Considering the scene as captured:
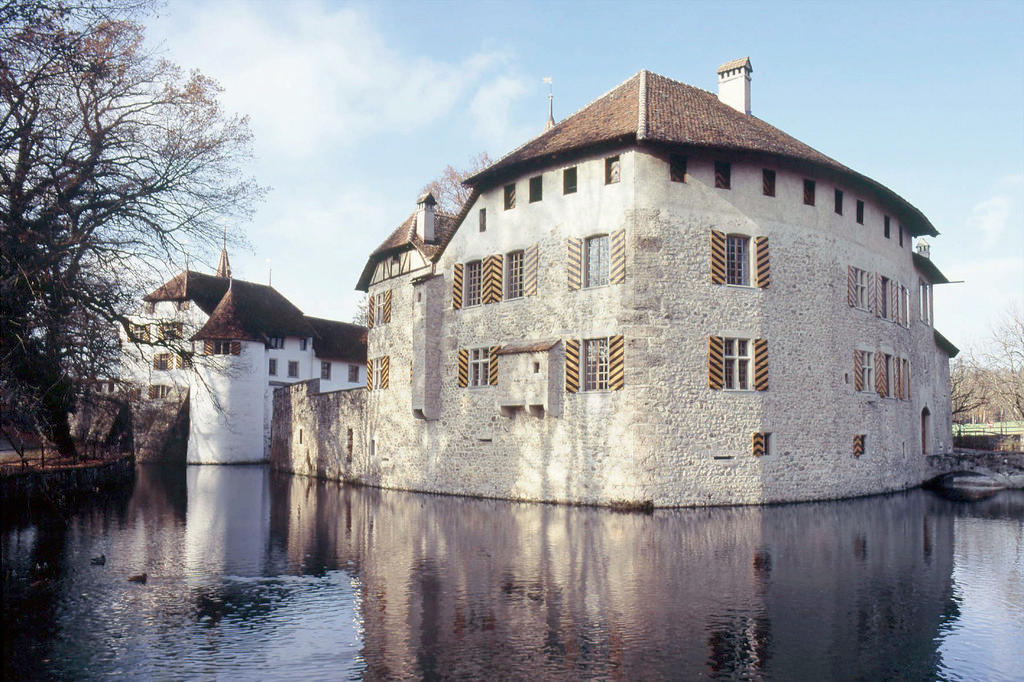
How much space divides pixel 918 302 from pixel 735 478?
46.7 feet

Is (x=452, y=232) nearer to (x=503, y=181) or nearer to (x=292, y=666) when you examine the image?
(x=503, y=181)

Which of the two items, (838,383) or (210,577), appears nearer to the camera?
(210,577)

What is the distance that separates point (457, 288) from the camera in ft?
88.4

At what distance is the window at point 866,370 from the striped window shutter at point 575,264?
931 cm

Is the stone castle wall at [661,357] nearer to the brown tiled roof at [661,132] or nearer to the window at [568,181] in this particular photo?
the window at [568,181]

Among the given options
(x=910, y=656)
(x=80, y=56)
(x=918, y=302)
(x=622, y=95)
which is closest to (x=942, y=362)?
(x=918, y=302)

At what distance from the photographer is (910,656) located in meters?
7.70

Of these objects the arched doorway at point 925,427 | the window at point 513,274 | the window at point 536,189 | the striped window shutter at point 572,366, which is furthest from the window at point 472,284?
the arched doorway at point 925,427

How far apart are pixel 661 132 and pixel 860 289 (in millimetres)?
9015

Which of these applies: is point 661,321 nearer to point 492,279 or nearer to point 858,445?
point 492,279

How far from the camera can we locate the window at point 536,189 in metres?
24.5

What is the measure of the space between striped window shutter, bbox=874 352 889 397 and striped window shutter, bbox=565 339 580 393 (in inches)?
400

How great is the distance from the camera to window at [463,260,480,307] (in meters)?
26.6

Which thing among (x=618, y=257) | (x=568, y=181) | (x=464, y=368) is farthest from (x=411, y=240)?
(x=618, y=257)
